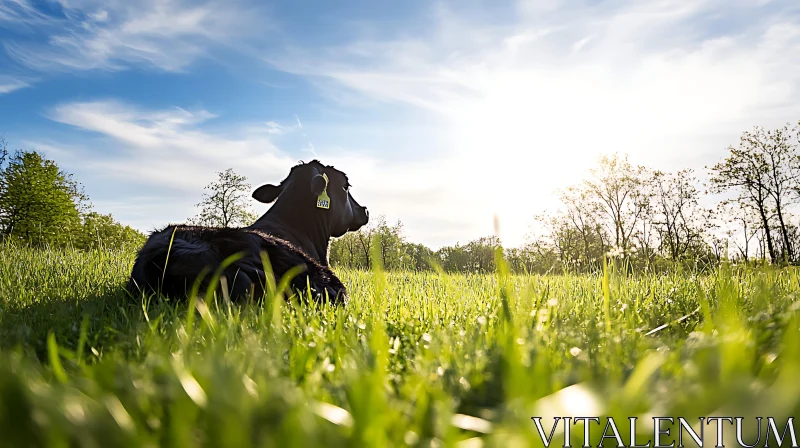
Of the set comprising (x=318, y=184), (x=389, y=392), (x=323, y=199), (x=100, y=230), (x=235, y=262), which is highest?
(x=100, y=230)

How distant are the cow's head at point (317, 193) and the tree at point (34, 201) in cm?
3770

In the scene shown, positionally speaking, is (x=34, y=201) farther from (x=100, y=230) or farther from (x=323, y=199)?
(x=323, y=199)

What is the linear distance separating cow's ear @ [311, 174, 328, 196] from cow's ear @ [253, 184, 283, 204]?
2.95 ft

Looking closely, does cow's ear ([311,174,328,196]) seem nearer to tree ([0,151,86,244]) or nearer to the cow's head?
the cow's head

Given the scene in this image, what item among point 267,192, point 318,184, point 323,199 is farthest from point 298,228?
point 267,192

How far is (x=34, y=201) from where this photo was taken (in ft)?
132

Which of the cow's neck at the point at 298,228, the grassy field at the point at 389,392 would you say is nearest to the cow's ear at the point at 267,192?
the cow's neck at the point at 298,228

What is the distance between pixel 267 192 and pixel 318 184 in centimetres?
126

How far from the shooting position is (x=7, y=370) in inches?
46.1

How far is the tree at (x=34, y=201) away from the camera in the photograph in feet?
129

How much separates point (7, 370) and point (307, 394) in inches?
27.4

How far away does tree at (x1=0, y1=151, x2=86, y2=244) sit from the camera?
39344mm

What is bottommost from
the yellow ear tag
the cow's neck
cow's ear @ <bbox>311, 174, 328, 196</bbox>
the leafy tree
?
the cow's neck

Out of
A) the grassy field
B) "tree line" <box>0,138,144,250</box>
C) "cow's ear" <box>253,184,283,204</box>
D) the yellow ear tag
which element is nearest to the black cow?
the yellow ear tag
